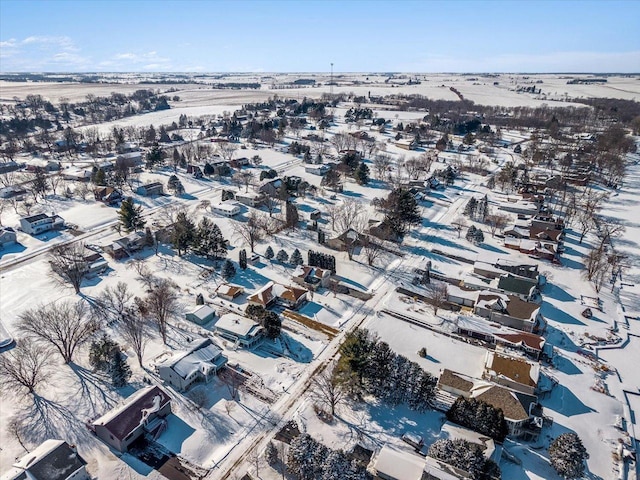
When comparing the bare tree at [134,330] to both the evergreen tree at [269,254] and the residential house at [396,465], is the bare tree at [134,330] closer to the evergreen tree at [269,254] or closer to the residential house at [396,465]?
the evergreen tree at [269,254]

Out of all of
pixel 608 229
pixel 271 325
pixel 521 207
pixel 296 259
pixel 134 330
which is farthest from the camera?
pixel 521 207

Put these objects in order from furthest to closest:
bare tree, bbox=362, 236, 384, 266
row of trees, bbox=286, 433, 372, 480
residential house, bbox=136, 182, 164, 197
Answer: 1. residential house, bbox=136, 182, 164, 197
2. bare tree, bbox=362, 236, 384, 266
3. row of trees, bbox=286, 433, 372, 480

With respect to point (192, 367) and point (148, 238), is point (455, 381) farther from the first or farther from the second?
point (148, 238)

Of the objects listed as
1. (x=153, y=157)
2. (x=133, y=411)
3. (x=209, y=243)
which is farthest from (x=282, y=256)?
(x=153, y=157)

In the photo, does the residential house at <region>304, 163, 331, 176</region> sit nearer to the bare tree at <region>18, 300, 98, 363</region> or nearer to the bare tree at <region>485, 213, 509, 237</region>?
the bare tree at <region>485, 213, 509, 237</region>

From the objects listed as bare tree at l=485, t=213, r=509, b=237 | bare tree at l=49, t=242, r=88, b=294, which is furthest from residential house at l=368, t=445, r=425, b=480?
bare tree at l=485, t=213, r=509, b=237

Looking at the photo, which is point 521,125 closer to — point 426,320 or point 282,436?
point 426,320
